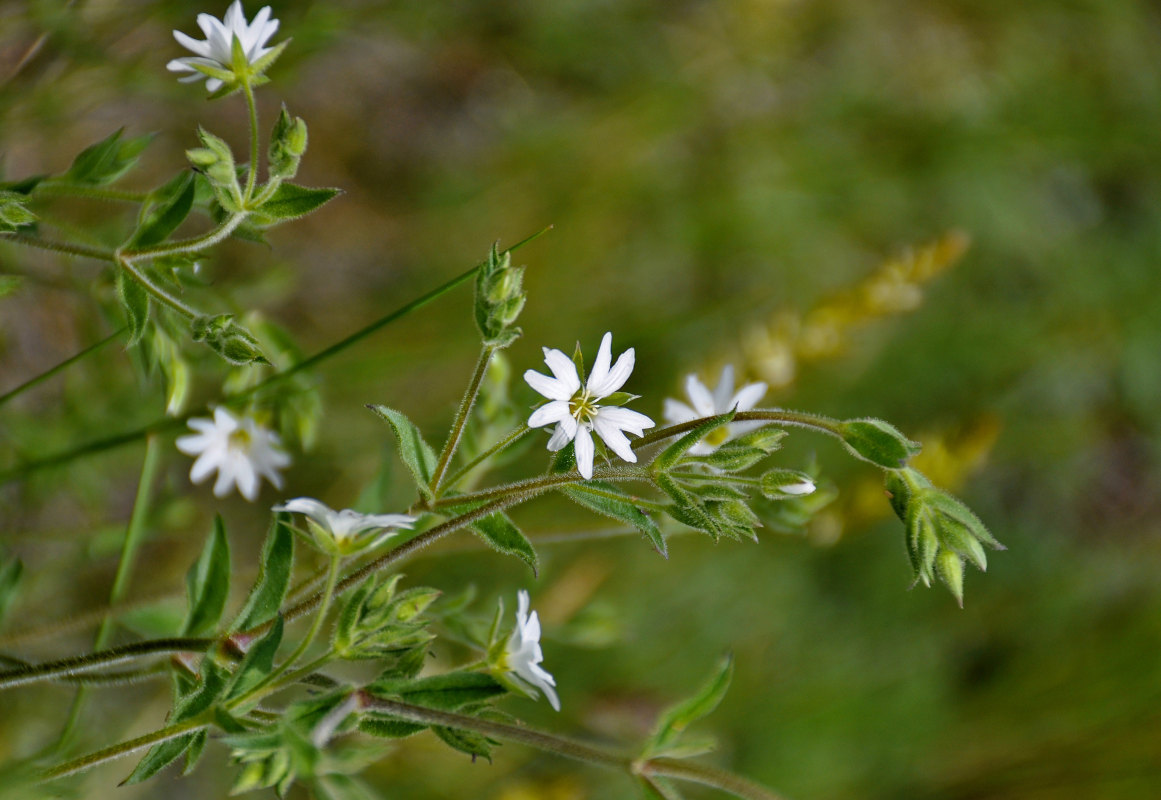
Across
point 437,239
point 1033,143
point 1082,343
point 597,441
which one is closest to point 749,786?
point 597,441

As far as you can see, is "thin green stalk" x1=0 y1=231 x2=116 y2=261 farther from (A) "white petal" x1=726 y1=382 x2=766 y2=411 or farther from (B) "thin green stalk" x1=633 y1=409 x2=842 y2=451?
(A) "white petal" x1=726 y1=382 x2=766 y2=411

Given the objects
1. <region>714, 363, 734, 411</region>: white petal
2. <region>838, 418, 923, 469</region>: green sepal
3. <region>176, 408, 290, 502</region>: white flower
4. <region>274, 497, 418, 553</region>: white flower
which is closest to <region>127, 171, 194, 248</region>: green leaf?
<region>176, 408, 290, 502</region>: white flower

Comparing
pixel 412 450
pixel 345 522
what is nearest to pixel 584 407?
pixel 412 450

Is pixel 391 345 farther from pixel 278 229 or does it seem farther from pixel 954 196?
pixel 954 196

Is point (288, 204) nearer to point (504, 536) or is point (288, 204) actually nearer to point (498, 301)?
point (498, 301)

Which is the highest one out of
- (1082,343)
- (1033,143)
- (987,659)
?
(1033,143)

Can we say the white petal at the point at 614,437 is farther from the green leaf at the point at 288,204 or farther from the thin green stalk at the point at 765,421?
the green leaf at the point at 288,204

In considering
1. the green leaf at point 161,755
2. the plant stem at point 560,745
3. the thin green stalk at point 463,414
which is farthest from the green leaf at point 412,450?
the green leaf at point 161,755
